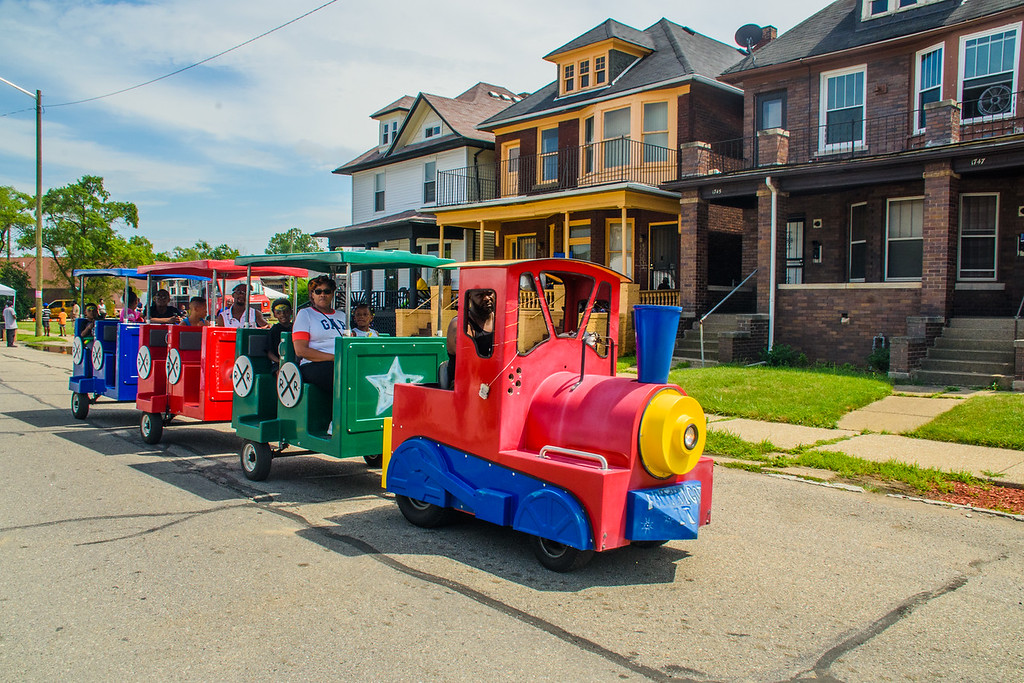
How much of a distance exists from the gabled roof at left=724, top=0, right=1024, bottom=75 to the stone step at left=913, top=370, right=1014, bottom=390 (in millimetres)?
8329

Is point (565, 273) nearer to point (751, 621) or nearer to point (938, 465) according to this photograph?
point (751, 621)

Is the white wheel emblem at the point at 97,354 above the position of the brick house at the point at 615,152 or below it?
below

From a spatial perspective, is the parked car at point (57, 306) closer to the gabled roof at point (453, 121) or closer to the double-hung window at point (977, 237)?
the gabled roof at point (453, 121)

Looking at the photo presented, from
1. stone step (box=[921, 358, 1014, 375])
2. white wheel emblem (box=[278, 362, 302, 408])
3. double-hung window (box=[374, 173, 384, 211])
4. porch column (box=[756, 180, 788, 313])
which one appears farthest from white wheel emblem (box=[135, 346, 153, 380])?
double-hung window (box=[374, 173, 384, 211])

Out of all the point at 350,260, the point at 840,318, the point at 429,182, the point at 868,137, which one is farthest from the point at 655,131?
the point at 350,260

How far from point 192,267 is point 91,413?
400 centimetres

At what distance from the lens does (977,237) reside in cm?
1695

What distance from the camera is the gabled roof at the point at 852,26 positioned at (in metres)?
17.5

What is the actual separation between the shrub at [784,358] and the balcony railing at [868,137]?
422cm

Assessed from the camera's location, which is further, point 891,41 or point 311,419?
point 891,41

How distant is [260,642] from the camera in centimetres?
405

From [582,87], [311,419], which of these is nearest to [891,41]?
[582,87]

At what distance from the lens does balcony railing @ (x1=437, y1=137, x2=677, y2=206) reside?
23.8m

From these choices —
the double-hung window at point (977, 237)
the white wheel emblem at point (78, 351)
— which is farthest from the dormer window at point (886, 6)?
the white wheel emblem at point (78, 351)
